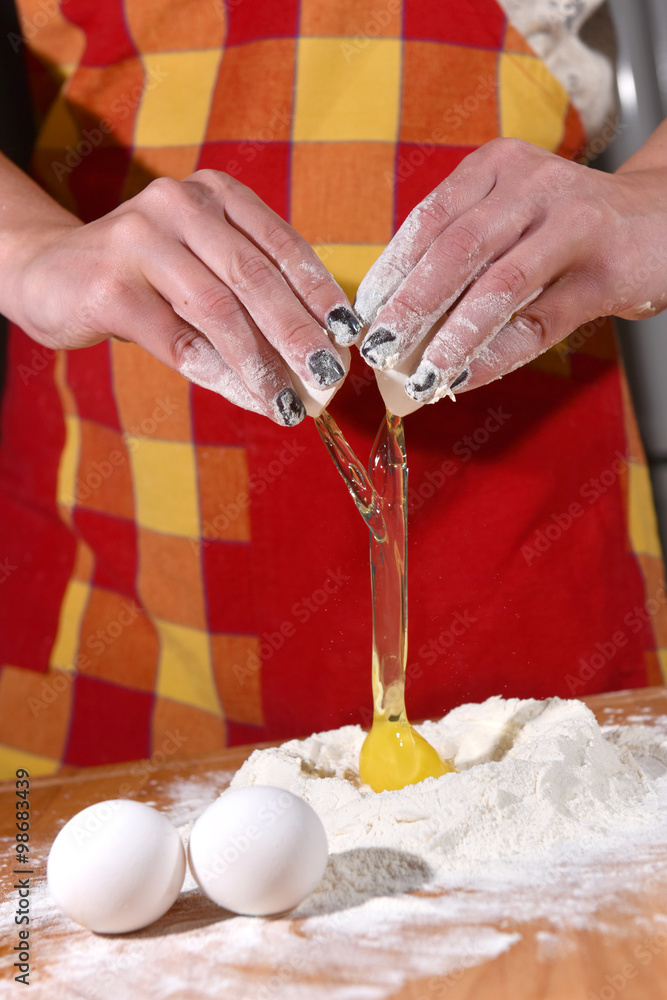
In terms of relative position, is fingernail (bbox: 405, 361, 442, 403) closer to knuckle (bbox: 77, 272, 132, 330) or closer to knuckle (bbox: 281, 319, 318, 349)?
knuckle (bbox: 281, 319, 318, 349)

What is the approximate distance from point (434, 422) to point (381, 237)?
21 cm

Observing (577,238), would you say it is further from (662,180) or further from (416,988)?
(416,988)

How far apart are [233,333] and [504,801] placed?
41cm

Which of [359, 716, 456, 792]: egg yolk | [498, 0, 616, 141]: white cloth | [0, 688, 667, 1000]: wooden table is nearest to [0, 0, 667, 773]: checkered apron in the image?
[498, 0, 616, 141]: white cloth

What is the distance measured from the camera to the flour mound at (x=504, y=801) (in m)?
0.64

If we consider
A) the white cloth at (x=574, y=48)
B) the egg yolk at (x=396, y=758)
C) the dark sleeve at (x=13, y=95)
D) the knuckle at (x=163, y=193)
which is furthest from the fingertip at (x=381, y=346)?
the dark sleeve at (x=13, y=95)

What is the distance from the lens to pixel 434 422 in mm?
979

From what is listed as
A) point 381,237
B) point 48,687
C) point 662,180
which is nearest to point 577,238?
point 662,180

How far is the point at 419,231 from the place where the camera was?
0.71 metres

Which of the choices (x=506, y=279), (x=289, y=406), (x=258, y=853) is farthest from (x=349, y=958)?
(x=506, y=279)

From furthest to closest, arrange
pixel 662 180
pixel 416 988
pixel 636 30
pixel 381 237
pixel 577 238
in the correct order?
pixel 636 30 → pixel 381 237 → pixel 662 180 → pixel 577 238 → pixel 416 988

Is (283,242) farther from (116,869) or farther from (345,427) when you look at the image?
(116,869)

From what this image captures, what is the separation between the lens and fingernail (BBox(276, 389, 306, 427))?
2.29ft

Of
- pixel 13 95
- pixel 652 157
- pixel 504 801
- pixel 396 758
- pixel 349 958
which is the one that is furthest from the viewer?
pixel 13 95
